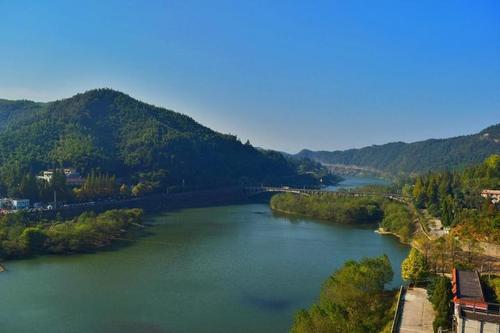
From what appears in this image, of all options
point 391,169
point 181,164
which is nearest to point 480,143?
point 391,169

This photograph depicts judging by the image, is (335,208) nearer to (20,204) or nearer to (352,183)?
(20,204)

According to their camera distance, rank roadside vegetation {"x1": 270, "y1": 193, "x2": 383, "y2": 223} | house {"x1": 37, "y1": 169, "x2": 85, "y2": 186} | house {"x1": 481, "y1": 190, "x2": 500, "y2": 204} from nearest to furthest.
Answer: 1. house {"x1": 481, "y1": 190, "x2": 500, "y2": 204}
2. roadside vegetation {"x1": 270, "y1": 193, "x2": 383, "y2": 223}
3. house {"x1": 37, "y1": 169, "x2": 85, "y2": 186}

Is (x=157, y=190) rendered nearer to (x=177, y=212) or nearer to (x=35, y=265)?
(x=177, y=212)

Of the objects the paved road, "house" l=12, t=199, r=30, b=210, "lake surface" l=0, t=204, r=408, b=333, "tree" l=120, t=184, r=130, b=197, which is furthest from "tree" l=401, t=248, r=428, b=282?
"tree" l=120, t=184, r=130, b=197

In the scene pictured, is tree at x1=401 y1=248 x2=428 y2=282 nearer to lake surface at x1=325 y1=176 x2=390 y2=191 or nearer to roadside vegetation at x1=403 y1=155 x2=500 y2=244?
roadside vegetation at x1=403 y1=155 x2=500 y2=244

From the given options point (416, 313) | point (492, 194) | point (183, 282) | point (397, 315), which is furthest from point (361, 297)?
point (492, 194)
